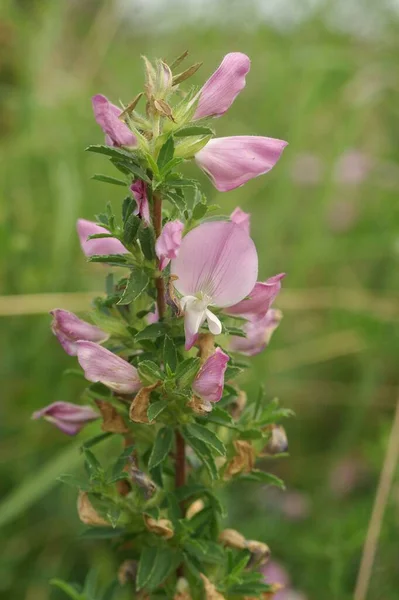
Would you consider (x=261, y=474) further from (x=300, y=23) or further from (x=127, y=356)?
(x=300, y=23)

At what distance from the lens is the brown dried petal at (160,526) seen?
0.87 m

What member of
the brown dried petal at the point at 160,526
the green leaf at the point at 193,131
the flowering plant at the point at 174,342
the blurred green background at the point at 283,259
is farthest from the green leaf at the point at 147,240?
the blurred green background at the point at 283,259

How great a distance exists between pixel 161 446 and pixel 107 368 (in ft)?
0.38

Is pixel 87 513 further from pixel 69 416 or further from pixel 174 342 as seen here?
pixel 174 342

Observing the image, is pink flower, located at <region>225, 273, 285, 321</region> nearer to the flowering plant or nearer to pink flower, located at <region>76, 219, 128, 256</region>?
the flowering plant

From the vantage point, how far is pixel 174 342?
85 centimetres

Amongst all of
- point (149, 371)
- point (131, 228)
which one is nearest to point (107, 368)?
point (149, 371)

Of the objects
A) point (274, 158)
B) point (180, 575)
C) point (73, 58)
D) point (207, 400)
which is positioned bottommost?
point (180, 575)

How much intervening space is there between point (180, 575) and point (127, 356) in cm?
28

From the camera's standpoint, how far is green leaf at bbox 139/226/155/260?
789mm

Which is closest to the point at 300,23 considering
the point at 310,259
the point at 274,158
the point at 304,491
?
the point at 310,259

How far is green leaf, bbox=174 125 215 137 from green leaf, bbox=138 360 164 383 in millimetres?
242

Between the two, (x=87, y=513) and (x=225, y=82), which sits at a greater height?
(x=225, y=82)

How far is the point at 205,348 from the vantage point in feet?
2.68
